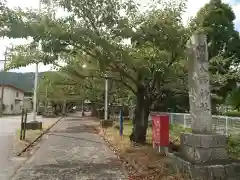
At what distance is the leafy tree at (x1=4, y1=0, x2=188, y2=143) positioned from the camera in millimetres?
9062

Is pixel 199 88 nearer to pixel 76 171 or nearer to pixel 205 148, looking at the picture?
pixel 205 148

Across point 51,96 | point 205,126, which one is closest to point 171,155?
point 205,126

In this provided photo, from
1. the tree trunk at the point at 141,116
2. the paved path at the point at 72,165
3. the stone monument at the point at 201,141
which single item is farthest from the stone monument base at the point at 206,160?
the tree trunk at the point at 141,116

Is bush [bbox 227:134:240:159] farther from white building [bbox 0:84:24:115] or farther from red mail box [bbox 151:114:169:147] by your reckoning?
white building [bbox 0:84:24:115]

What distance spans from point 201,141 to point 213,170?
28.8 inches

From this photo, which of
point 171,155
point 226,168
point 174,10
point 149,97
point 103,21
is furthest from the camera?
point 149,97

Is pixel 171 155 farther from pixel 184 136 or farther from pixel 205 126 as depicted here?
pixel 205 126

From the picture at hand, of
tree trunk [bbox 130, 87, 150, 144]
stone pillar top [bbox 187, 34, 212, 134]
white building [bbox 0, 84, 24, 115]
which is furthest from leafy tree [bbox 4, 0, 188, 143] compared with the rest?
white building [bbox 0, 84, 24, 115]

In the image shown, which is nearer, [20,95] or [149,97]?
[149,97]

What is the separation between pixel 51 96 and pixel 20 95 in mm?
22682

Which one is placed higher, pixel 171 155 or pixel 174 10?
pixel 174 10

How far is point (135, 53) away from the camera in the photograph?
11016 millimetres

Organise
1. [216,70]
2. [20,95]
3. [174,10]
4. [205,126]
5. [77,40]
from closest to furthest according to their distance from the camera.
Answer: [205,126]
[77,40]
[174,10]
[216,70]
[20,95]

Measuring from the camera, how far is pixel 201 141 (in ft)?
23.1
